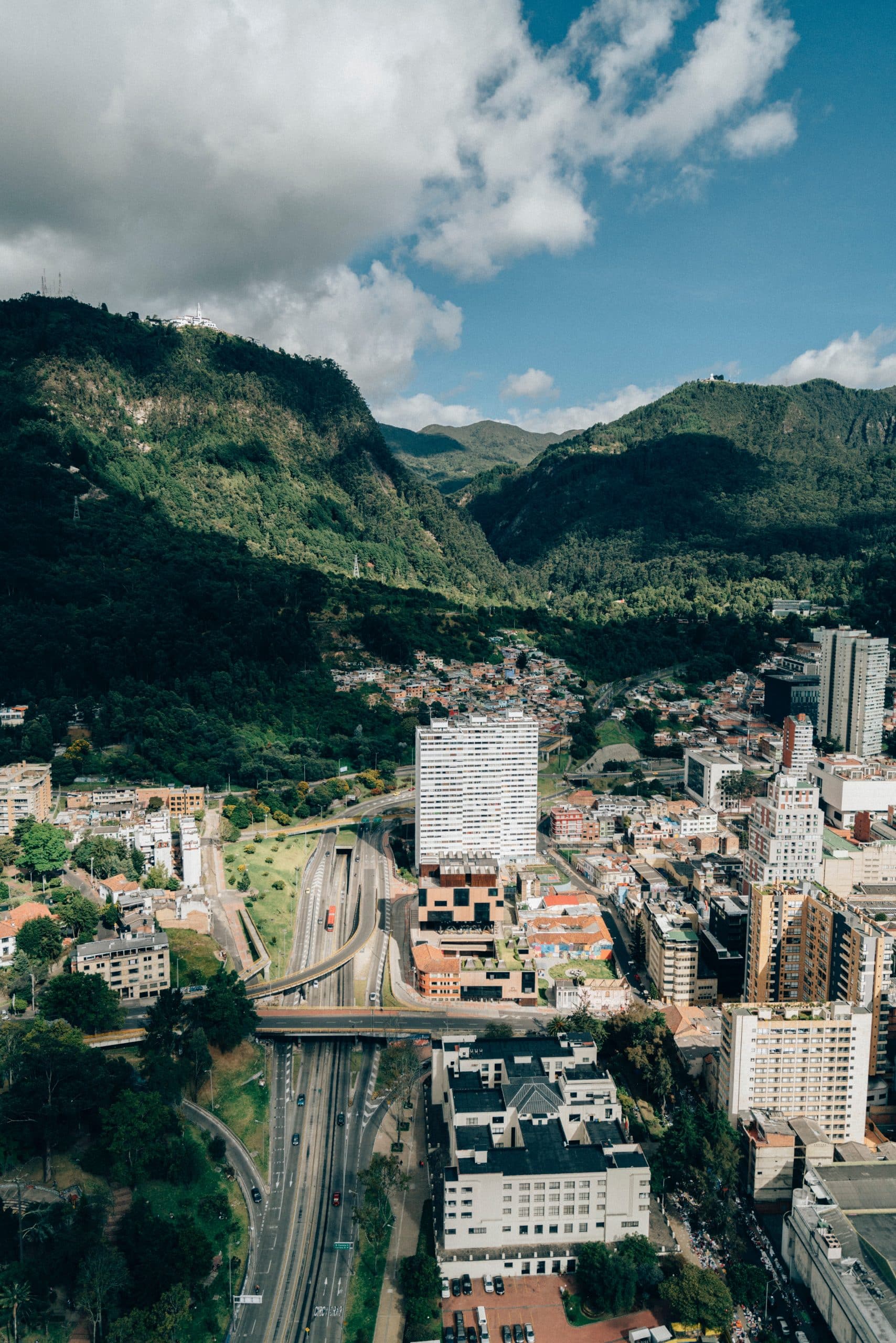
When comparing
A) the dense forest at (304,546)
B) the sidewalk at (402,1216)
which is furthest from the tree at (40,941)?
the dense forest at (304,546)

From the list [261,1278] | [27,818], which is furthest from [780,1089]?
[27,818]

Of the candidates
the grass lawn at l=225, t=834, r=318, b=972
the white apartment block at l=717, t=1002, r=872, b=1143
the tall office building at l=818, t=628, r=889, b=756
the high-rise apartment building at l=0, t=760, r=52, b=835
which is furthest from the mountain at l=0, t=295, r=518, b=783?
the white apartment block at l=717, t=1002, r=872, b=1143

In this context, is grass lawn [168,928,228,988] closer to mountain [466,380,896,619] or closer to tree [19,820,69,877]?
tree [19,820,69,877]

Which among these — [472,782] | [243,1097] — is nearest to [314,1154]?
[243,1097]

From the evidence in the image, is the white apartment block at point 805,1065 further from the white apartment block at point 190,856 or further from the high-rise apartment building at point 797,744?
the high-rise apartment building at point 797,744

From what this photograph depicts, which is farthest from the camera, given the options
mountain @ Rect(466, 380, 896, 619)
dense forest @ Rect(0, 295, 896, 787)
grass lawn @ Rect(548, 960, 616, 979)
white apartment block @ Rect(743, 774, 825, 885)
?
mountain @ Rect(466, 380, 896, 619)
